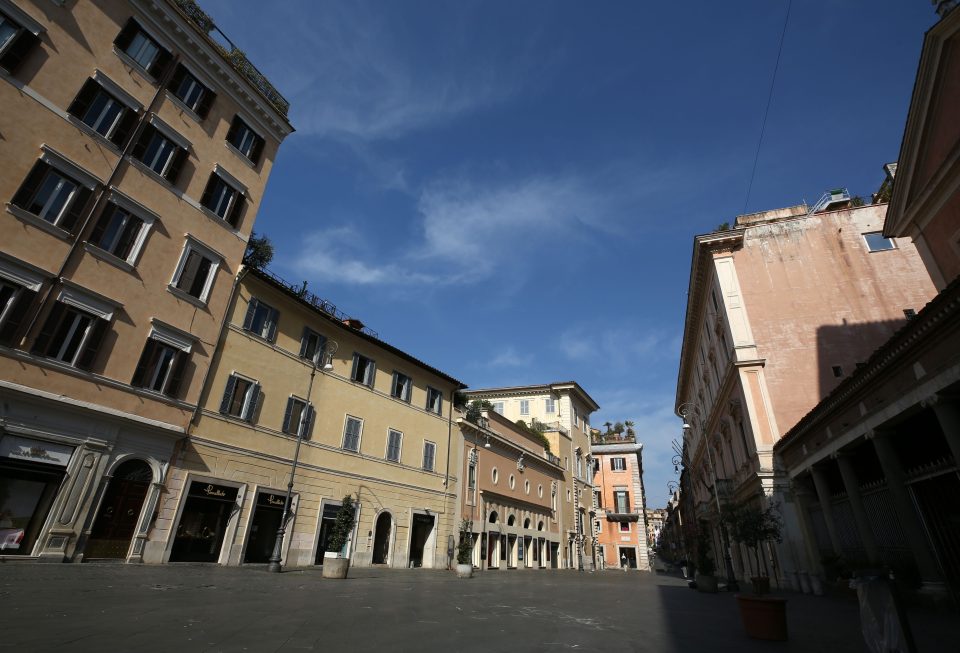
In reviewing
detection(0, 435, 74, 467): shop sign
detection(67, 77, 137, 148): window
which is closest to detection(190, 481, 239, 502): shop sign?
detection(0, 435, 74, 467): shop sign

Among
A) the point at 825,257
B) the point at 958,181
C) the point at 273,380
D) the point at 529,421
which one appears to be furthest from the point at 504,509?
the point at 958,181

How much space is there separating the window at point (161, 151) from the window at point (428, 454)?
18.8 m

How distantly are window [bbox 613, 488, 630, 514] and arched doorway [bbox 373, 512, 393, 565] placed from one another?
135 ft

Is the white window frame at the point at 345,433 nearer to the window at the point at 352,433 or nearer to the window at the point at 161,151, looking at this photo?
the window at the point at 352,433

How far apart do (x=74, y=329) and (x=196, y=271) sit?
4.71 meters

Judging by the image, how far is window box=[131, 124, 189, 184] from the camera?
17.7 metres

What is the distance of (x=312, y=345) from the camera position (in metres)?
23.4

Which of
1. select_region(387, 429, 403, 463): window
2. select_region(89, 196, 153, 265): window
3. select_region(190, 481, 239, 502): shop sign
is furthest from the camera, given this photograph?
select_region(387, 429, 403, 463): window

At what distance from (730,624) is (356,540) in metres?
18.5

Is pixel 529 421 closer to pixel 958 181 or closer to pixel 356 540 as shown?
pixel 356 540

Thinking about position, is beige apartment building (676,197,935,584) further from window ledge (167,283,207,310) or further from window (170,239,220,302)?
window (170,239,220,302)

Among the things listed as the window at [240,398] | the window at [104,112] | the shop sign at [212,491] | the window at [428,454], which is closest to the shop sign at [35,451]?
the shop sign at [212,491]

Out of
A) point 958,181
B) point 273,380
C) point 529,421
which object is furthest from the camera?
point 529,421

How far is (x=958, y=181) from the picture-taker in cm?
1334
